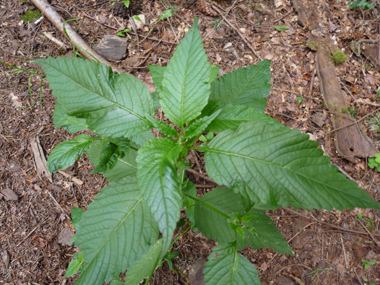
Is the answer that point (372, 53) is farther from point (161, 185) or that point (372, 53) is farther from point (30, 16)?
point (30, 16)

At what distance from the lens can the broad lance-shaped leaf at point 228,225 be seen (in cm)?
199

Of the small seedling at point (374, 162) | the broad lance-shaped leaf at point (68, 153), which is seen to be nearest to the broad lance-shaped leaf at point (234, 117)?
the broad lance-shaped leaf at point (68, 153)

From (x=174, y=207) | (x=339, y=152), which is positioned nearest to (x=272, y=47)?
(x=339, y=152)

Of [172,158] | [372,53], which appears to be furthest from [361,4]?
[172,158]

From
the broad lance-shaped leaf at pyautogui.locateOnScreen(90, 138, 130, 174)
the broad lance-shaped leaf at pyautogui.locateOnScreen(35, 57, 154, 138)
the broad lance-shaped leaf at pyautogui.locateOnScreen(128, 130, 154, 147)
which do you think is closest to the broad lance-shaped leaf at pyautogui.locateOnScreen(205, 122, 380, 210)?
the broad lance-shaped leaf at pyautogui.locateOnScreen(35, 57, 154, 138)

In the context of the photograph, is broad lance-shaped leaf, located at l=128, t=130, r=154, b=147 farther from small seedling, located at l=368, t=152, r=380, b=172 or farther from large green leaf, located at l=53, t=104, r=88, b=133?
small seedling, located at l=368, t=152, r=380, b=172

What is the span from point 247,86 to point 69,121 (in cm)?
150

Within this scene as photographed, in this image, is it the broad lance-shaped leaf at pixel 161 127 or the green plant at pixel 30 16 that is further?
the green plant at pixel 30 16

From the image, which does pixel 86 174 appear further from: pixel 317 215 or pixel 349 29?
pixel 349 29

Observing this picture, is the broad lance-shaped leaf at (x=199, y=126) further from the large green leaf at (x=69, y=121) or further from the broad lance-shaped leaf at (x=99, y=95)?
the large green leaf at (x=69, y=121)

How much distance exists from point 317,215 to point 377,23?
11.9 ft

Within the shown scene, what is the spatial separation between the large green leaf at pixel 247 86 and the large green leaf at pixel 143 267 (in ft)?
4.51

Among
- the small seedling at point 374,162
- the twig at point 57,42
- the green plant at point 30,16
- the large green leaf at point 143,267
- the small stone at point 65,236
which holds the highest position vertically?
the green plant at point 30,16

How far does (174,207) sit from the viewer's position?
1.09 m
